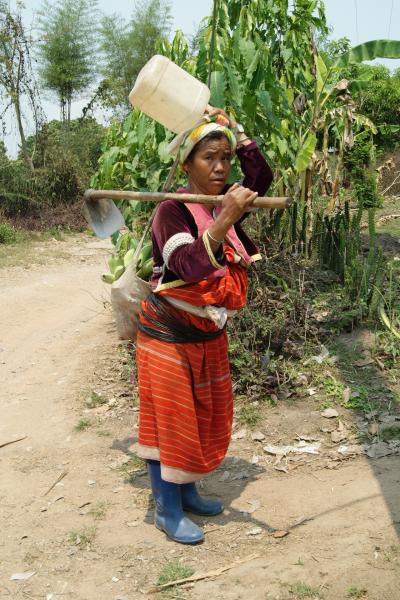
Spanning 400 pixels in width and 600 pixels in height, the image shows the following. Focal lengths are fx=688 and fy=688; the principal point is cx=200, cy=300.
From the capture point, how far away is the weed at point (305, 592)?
2346 millimetres

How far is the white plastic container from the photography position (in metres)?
2.44

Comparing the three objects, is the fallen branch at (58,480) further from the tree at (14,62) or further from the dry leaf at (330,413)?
the tree at (14,62)

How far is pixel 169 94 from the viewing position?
2488 mm

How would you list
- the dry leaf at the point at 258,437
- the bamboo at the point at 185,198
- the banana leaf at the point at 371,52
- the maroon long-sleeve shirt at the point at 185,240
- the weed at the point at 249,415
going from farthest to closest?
the banana leaf at the point at 371,52
the weed at the point at 249,415
the dry leaf at the point at 258,437
the maroon long-sleeve shirt at the point at 185,240
the bamboo at the point at 185,198

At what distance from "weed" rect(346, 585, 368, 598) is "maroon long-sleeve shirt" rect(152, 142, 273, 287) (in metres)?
1.18

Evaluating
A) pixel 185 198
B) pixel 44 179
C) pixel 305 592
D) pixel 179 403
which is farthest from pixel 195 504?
pixel 44 179

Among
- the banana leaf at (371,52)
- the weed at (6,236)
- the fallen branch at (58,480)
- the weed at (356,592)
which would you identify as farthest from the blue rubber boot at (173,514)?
the weed at (6,236)

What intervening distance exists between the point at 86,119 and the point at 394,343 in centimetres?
1077

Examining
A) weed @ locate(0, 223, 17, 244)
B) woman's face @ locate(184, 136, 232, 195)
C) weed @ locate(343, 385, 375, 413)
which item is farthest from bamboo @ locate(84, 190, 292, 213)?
weed @ locate(0, 223, 17, 244)

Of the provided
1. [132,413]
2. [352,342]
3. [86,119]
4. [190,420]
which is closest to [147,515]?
[190,420]

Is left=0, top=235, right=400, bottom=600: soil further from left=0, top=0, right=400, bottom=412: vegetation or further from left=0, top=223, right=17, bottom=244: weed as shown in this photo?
left=0, top=223, right=17, bottom=244: weed

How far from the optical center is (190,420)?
271 cm

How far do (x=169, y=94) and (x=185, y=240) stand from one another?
545 millimetres

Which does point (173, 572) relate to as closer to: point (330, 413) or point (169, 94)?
point (330, 413)
